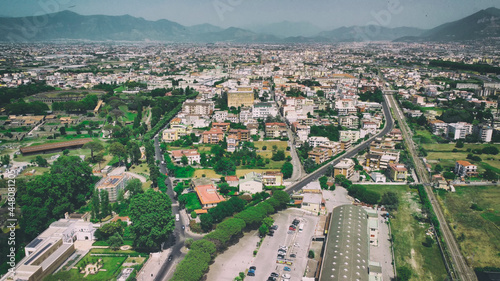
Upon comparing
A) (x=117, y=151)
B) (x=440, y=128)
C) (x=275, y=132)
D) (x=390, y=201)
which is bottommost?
(x=390, y=201)

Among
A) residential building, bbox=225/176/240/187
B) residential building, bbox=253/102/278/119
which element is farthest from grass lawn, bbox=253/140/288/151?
residential building, bbox=253/102/278/119

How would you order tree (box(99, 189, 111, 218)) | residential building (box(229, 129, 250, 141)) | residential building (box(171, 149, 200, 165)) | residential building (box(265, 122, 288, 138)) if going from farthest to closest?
residential building (box(265, 122, 288, 138))
residential building (box(229, 129, 250, 141))
residential building (box(171, 149, 200, 165))
tree (box(99, 189, 111, 218))

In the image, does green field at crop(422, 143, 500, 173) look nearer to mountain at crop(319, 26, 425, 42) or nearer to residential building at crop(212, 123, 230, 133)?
residential building at crop(212, 123, 230, 133)

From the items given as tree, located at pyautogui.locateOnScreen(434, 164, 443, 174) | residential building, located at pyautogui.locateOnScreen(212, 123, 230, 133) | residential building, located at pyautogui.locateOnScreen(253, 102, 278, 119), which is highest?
residential building, located at pyautogui.locateOnScreen(253, 102, 278, 119)

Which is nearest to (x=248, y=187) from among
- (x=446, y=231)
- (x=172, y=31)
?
(x=446, y=231)

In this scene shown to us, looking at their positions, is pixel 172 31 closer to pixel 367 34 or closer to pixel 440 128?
pixel 367 34

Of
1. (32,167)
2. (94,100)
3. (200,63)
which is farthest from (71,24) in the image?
(32,167)

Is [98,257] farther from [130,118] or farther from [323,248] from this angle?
[130,118]
